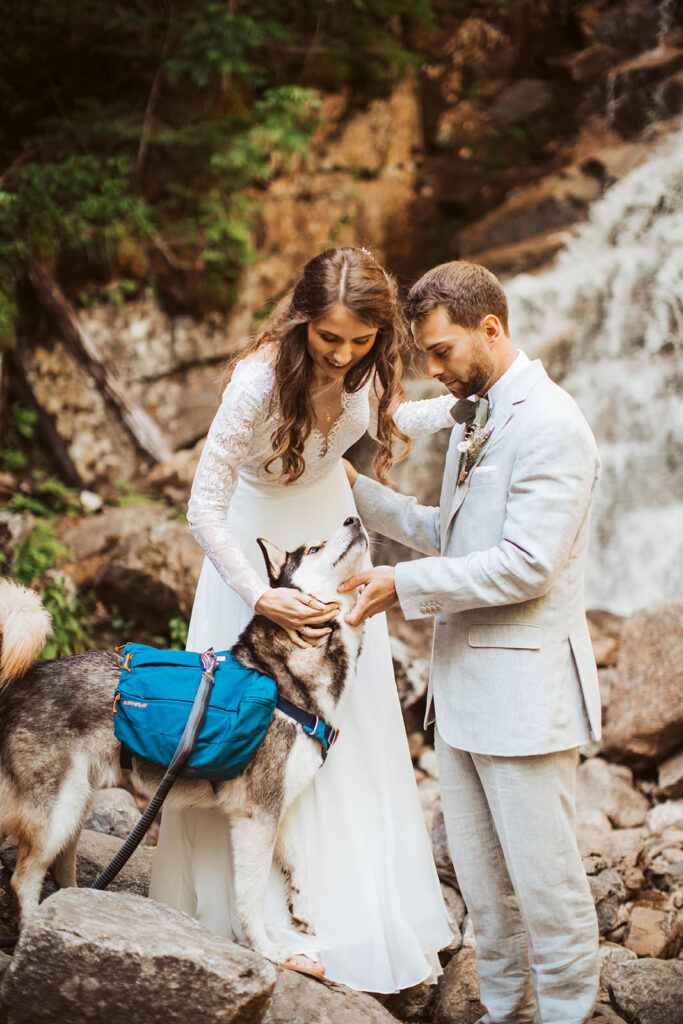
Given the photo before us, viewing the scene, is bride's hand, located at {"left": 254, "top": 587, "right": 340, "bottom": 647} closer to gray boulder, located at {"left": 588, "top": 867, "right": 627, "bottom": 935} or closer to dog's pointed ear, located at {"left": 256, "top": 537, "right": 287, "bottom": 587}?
dog's pointed ear, located at {"left": 256, "top": 537, "right": 287, "bottom": 587}

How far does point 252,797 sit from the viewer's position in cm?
286

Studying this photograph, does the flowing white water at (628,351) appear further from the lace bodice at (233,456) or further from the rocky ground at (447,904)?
the lace bodice at (233,456)

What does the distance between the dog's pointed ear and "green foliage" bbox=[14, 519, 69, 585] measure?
Result: 4.08 meters

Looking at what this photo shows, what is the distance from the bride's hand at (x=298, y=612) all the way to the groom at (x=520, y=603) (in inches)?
12.3

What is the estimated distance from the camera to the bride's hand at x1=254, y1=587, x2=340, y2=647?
280cm

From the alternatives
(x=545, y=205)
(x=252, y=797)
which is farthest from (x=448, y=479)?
(x=545, y=205)

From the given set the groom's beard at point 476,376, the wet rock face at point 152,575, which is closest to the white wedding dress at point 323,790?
the groom's beard at point 476,376

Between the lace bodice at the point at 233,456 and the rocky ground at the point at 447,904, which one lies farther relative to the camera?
the lace bodice at the point at 233,456

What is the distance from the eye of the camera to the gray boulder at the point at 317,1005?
2551 mm

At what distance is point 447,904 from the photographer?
3768 millimetres

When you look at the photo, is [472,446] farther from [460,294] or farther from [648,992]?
[648,992]

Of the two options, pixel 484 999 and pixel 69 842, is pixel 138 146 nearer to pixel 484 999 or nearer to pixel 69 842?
pixel 69 842

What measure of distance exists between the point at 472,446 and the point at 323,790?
1449 mm

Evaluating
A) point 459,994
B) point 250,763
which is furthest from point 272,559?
point 459,994
